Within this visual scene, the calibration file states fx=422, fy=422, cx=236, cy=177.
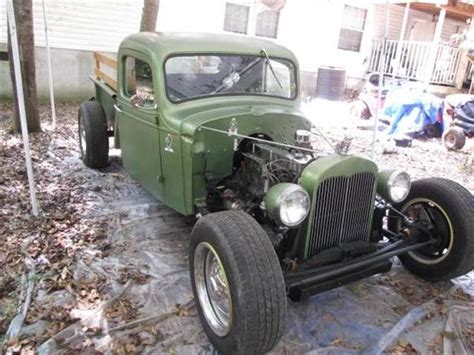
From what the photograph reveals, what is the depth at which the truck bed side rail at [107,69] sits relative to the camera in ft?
18.7

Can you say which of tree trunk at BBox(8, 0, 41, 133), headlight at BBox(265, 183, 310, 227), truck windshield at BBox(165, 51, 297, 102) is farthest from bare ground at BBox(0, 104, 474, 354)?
tree trunk at BBox(8, 0, 41, 133)

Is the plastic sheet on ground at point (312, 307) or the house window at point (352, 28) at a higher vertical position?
the house window at point (352, 28)

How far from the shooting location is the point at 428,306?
124 inches

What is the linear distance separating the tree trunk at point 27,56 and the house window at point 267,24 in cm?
723

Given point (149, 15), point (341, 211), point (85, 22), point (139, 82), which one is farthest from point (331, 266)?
point (85, 22)

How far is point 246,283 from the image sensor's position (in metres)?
2.24

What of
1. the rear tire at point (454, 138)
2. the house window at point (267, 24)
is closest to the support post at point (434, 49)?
the house window at point (267, 24)

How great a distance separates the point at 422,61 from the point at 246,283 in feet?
44.4

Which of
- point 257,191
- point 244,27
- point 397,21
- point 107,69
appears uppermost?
point 397,21

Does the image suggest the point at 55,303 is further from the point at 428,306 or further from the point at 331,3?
the point at 331,3

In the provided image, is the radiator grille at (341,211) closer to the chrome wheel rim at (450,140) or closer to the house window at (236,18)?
the chrome wheel rim at (450,140)

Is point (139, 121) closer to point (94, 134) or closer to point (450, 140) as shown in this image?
point (94, 134)

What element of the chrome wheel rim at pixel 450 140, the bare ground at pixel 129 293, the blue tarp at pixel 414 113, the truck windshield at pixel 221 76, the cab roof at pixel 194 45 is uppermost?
the cab roof at pixel 194 45

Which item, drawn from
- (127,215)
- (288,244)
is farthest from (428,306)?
(127,215)
